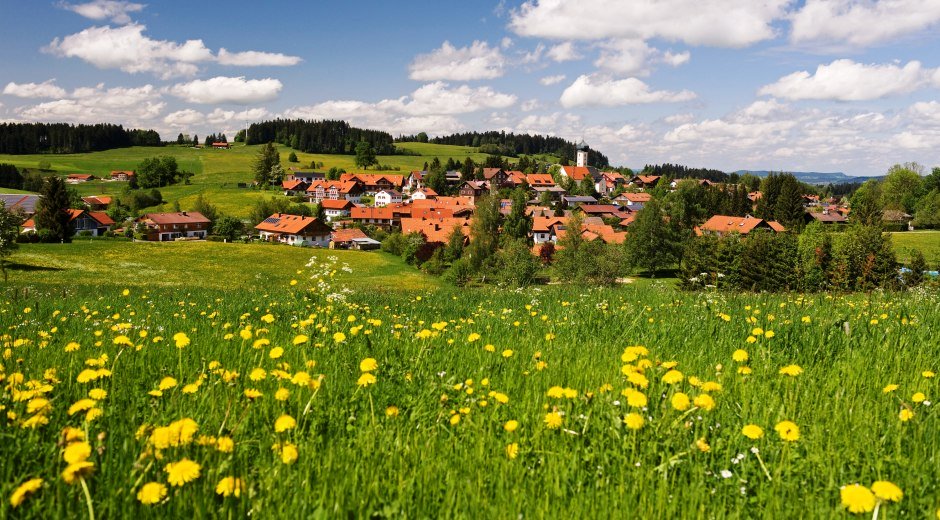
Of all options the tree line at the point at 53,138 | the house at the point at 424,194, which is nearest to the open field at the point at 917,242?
the house at the point at 424,194

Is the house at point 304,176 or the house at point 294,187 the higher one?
the house at point 304,176

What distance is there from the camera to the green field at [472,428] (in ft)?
7.89

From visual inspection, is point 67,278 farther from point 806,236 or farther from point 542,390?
point 806,236

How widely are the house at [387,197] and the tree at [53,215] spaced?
86.5 meters

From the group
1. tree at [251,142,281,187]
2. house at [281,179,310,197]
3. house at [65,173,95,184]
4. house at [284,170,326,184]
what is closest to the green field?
house at [281,179,310,197]

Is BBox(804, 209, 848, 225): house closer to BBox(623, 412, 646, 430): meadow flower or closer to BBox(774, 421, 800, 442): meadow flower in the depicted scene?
BBox(774, 421, 800, 442): meadow flower

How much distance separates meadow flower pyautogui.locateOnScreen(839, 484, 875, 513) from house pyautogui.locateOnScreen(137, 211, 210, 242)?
325 ft

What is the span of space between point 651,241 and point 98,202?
106 metres

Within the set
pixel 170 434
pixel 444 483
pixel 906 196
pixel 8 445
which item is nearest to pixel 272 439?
pixel 170 434

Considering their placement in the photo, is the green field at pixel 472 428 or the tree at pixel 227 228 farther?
the tree at pixel 227 228

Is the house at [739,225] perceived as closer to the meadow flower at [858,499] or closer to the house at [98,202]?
the meadow flower at [858,499]

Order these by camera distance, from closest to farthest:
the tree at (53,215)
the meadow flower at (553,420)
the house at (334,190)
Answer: the meadow flower at (553,420)
the tree at (53,215)
the house at (334,190)

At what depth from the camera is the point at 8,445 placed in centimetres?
257

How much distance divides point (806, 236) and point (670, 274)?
17.4 meters
